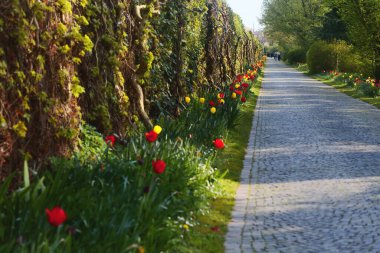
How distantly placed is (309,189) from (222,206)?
1429mm

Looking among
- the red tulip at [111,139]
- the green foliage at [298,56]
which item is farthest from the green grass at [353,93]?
the green foliage at [298,56]

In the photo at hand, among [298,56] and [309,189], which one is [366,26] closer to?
[309,189]

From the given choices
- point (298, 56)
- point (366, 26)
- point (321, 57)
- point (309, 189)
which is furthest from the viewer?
point (298, 56)

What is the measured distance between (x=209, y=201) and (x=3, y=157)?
99.5 inches

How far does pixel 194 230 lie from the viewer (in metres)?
5.47

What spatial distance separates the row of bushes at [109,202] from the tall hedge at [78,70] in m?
0.36

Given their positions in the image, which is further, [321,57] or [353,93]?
[321,57]

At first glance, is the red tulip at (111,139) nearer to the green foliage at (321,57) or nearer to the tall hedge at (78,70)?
the tall hedge at (78,70)

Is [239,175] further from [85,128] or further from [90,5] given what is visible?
[90,5]

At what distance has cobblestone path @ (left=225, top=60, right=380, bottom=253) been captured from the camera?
5473 millimetres

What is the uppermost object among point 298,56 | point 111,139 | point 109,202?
point 111,139

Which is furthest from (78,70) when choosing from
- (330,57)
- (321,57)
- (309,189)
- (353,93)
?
(321,57)

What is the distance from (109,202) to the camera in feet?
14.3

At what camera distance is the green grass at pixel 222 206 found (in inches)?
205
